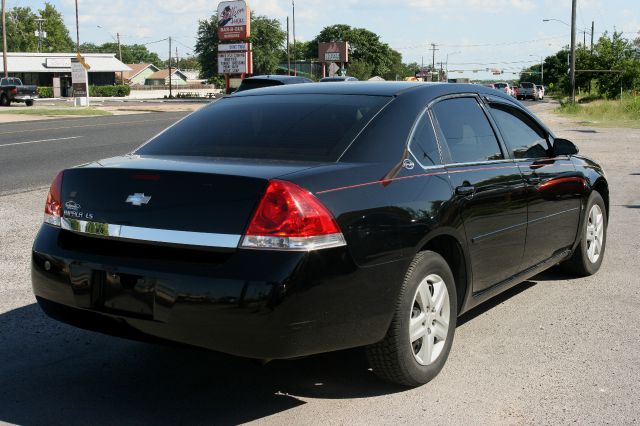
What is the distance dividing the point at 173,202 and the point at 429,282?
57.5 inches

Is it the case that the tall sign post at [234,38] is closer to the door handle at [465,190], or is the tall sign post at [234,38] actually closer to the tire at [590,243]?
the tire at [590,243]

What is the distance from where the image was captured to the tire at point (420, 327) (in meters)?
4.02

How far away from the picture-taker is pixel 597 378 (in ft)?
14.5

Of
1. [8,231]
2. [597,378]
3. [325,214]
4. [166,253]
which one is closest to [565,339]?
[597,378]

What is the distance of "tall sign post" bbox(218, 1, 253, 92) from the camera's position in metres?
58.0

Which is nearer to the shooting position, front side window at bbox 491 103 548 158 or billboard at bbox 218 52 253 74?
front side window at bbox 491 103 548 158

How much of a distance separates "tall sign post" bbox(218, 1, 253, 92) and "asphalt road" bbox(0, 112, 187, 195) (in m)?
30.8

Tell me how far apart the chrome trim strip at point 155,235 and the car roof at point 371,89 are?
1604 mm

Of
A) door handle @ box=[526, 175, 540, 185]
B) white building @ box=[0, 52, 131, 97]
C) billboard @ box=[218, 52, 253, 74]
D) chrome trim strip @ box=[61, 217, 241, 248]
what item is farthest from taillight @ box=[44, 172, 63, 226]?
white building @ box=[0, 52, 131, 97]

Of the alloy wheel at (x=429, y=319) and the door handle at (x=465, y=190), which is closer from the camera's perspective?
the alloy wheel at (x=429, y=319)

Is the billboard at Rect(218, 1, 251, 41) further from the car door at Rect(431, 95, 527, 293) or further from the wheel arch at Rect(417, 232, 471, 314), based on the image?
the wheel arch at Rect(417, 232, 471, 314)

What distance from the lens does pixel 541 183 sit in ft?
18.3

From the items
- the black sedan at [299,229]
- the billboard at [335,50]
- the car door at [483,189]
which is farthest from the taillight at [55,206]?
the billboard at [335,50]

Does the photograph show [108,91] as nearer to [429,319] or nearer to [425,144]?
[425,144]
